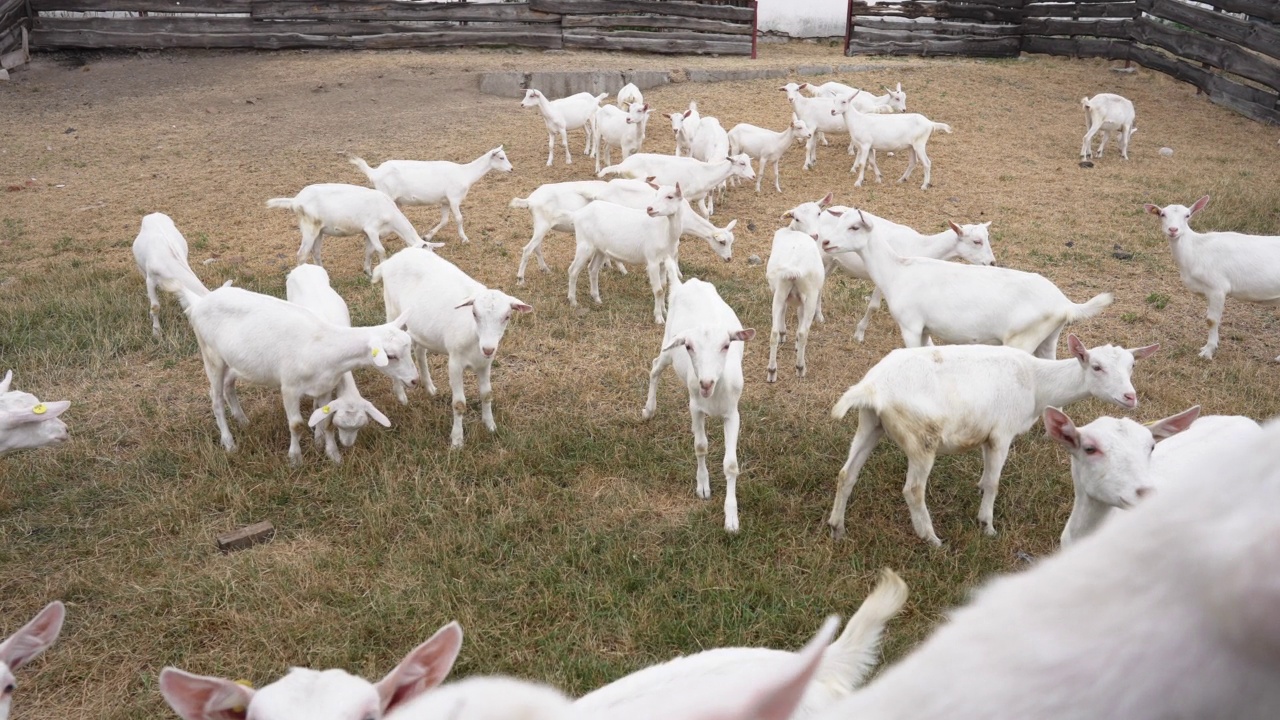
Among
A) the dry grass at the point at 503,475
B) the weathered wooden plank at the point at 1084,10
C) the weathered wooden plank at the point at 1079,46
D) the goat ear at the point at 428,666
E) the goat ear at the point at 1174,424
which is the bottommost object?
the dry grass at the point at 503,475

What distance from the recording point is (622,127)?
45.5 feet

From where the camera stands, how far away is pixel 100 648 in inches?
158

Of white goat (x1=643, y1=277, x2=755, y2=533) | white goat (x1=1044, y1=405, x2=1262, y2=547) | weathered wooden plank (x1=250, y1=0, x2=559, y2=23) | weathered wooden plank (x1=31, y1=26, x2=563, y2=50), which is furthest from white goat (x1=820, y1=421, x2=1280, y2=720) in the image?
weathered wooden plank (x1=250, y1=0, x2=559, y2=23)

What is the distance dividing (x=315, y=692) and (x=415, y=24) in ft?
72.7

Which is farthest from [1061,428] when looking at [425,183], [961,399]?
[425,183]

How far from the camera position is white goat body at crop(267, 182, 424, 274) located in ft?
29.6

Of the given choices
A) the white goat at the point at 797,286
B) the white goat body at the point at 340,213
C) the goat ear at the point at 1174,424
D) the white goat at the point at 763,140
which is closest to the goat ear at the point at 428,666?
the goat ear at the point at 1174,424

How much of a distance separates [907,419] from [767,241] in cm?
641

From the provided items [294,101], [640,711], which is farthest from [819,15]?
[640,711]

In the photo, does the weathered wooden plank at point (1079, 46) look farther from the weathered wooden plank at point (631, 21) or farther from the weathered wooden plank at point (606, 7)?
the weathered wooden plank at point (606, 7)

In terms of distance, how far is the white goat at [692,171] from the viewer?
11.2 meters

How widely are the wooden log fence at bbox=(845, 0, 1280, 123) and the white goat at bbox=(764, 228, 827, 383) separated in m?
14.3

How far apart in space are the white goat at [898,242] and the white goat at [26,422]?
237 inches

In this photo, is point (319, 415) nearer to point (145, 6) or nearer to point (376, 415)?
point (376, 415)
